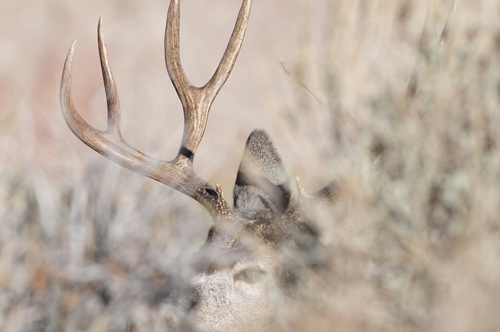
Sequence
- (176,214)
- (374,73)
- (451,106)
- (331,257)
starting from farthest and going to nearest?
(176,214) < (374,73) < (331,257) < (451,106)

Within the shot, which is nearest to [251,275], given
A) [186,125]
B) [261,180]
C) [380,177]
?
[261,180]

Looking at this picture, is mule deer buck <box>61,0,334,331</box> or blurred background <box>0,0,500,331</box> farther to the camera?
mule deer buck <box>61,0,334,331</box>

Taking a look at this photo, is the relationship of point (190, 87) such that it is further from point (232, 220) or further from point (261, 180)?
point (232, 220)

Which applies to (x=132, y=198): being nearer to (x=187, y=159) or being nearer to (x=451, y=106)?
(x=187, y=159)

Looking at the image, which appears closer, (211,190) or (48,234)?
A: (211,190)

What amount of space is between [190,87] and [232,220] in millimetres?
1067

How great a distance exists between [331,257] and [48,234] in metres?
3.27

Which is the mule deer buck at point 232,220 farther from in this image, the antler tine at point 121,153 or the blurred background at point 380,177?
the blurred background at point 380,177

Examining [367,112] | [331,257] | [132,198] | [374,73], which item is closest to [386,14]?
[374,73]

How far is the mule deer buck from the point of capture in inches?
107

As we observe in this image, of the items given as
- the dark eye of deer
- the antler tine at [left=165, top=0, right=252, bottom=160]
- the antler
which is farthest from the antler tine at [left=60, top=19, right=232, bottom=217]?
the dark eye of deer

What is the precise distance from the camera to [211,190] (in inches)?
119

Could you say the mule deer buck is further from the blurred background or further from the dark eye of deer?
the blurred background

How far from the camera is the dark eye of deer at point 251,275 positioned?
9.08 ft
